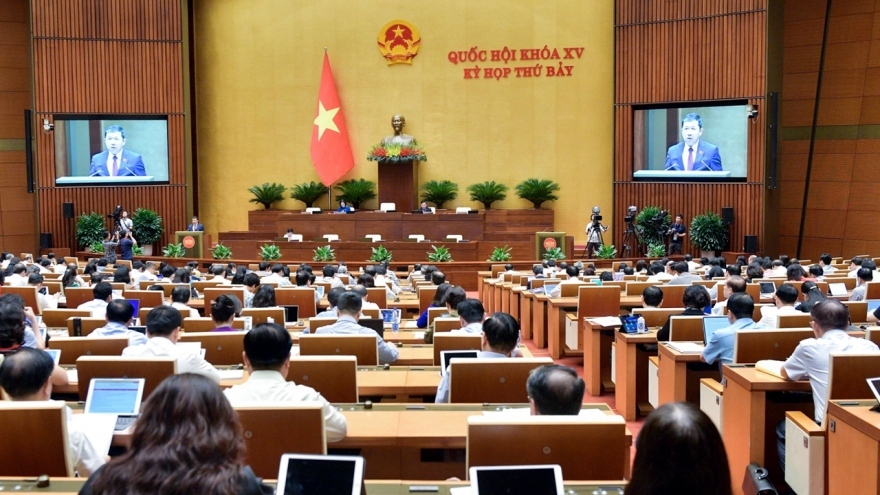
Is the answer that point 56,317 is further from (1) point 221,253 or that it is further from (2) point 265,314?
(1) point 221,253

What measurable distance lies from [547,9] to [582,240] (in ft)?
17.3

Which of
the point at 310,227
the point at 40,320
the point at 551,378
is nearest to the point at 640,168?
the point at 310,227

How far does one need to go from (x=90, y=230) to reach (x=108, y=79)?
11.4 ft

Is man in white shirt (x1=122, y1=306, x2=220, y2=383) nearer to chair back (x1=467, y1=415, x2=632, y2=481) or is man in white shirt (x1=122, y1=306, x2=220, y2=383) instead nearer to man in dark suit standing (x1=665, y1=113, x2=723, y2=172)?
chair back (x1=467, y1=415, x2=632, y2=481)

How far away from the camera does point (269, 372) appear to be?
3717 mm

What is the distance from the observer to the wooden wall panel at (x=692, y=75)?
61.4 feet

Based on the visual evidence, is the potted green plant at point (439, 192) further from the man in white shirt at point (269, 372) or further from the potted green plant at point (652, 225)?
the man in white shirt at point (269, 372)

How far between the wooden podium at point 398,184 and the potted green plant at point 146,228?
4944 mm

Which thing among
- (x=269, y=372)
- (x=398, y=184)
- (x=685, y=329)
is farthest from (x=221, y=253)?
(x=269, y=372)

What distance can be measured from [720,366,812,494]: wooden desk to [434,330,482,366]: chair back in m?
1.39

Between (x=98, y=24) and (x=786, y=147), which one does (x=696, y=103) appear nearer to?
(x=786, y=147)

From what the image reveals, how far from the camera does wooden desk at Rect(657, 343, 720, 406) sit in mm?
5957

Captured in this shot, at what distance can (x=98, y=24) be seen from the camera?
2106 centimetres

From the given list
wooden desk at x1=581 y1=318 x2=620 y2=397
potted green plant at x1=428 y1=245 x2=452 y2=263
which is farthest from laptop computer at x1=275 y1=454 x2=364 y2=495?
potted green plant at x1=428 y1=245 x2=452 y2=263
